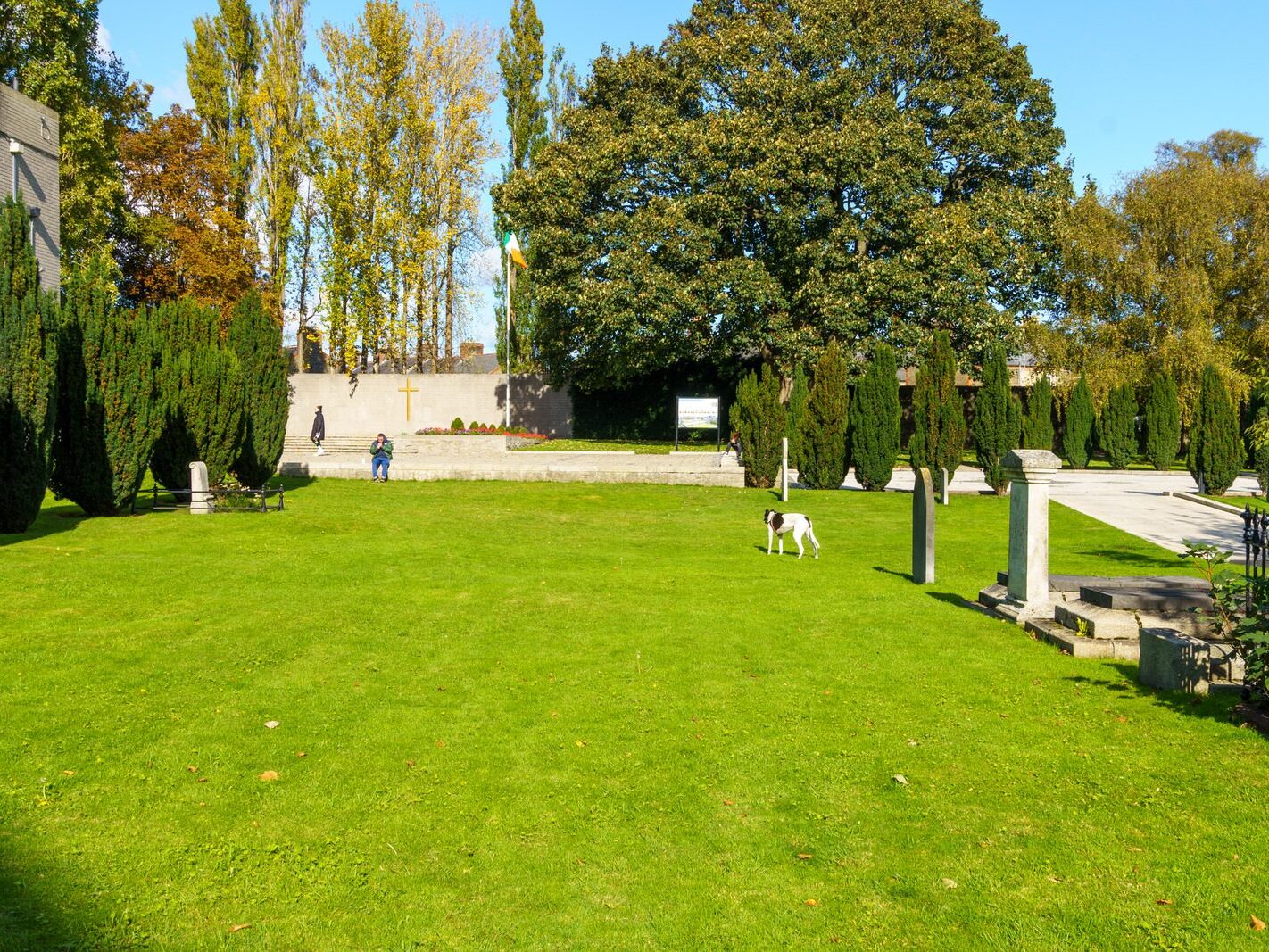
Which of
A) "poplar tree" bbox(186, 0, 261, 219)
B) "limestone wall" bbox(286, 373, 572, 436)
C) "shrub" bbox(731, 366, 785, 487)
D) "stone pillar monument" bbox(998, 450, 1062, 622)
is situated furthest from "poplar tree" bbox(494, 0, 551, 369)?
"stone pillar monument" bbox(998, 450, 1062, 622)

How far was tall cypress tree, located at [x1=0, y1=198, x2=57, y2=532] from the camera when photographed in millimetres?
14016

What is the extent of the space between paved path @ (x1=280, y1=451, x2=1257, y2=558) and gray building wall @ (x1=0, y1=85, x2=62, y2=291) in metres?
8.63

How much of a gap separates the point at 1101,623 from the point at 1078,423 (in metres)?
30.0

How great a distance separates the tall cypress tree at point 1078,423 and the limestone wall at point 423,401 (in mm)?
21504

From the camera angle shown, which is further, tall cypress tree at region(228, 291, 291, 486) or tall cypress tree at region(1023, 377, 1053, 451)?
tall cypress tree at region(1023, 377, 1053, 451)

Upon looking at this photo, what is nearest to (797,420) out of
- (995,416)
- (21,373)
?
(995,416)

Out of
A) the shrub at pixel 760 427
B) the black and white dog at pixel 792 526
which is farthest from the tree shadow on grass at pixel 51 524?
the shrub at pixel 760 427

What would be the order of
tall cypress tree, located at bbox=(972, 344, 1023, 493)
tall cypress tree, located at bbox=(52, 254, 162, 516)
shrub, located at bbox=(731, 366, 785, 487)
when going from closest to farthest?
tall cypress tree, located at bbox=(52, 254, 162, 516) → shrub, located at bbox=(731, 366, 785, 487) → tall cypress tree, located at bbox=(972, 344, 1023, 493)

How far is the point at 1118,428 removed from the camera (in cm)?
3581

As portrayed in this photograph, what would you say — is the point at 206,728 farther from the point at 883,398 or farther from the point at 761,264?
the point at 761,264

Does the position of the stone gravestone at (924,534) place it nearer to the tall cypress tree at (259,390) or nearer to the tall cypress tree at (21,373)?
the tall cypress tree at (21,373)

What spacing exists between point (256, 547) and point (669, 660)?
8.21 meters

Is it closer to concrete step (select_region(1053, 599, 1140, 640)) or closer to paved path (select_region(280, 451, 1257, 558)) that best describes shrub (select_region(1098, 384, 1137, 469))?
Result: paved path (select_region(280, 451, 1257, 558))

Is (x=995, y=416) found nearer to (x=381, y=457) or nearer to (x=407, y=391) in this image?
(x=381, y=457)
